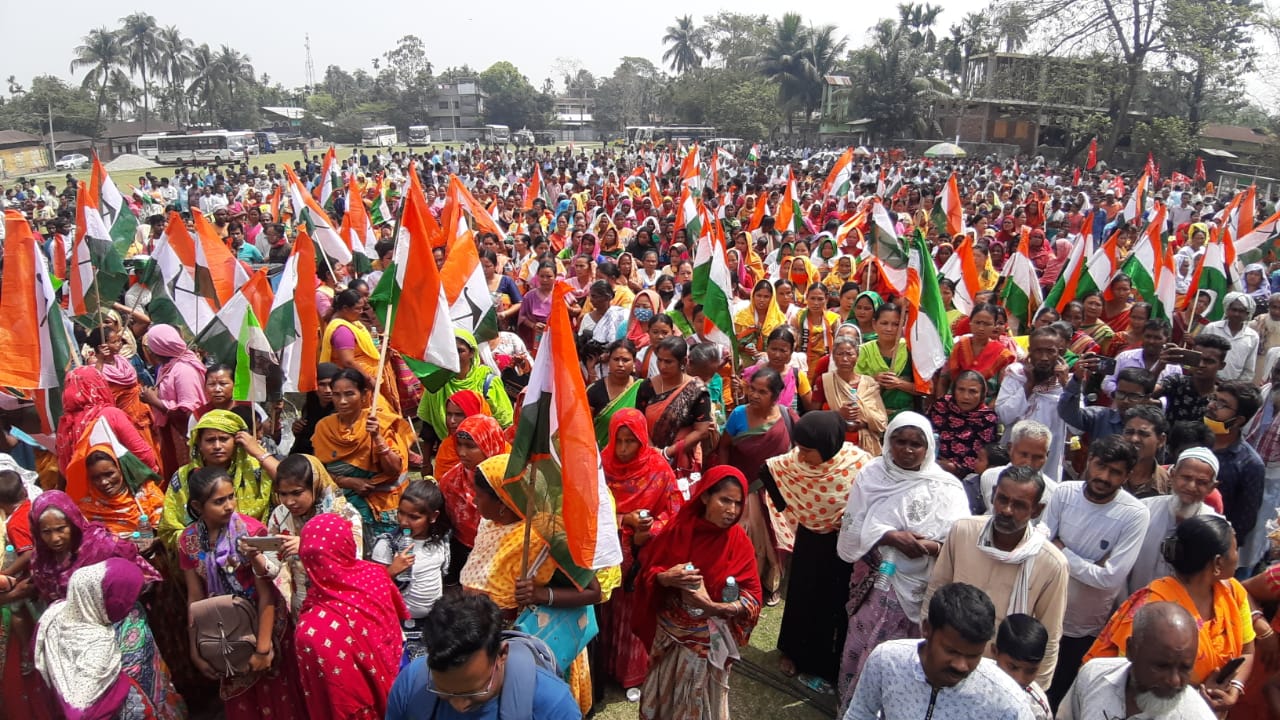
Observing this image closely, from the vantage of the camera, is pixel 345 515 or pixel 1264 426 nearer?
pixel 345 515

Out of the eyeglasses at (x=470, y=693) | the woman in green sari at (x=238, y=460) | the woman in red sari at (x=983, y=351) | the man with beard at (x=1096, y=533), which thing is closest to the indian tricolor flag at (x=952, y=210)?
the woman in red sari at (x=983, y=351)

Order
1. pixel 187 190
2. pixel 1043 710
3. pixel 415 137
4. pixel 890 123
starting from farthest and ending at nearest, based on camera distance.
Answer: pixel 415 137
pixel 890 123
pixel 187 190
pixel 1043 710

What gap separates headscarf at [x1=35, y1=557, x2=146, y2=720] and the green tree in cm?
8216

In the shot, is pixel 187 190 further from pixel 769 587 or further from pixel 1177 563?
pixel 1177 563

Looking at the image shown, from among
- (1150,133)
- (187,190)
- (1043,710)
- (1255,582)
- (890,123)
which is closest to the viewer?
(1043,710)

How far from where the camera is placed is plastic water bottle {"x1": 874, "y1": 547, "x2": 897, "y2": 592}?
3246mm

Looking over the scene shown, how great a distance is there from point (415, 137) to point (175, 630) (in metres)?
65.9

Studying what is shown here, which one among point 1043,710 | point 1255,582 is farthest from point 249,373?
point 1255,582

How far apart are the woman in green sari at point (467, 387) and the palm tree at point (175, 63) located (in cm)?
9712

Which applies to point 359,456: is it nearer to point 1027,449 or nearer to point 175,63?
point 1027,449

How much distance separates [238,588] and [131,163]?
2019 inches

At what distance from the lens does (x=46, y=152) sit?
147ft

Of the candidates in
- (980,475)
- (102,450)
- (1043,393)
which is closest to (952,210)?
(1043,393)

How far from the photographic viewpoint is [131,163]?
44812 mm
